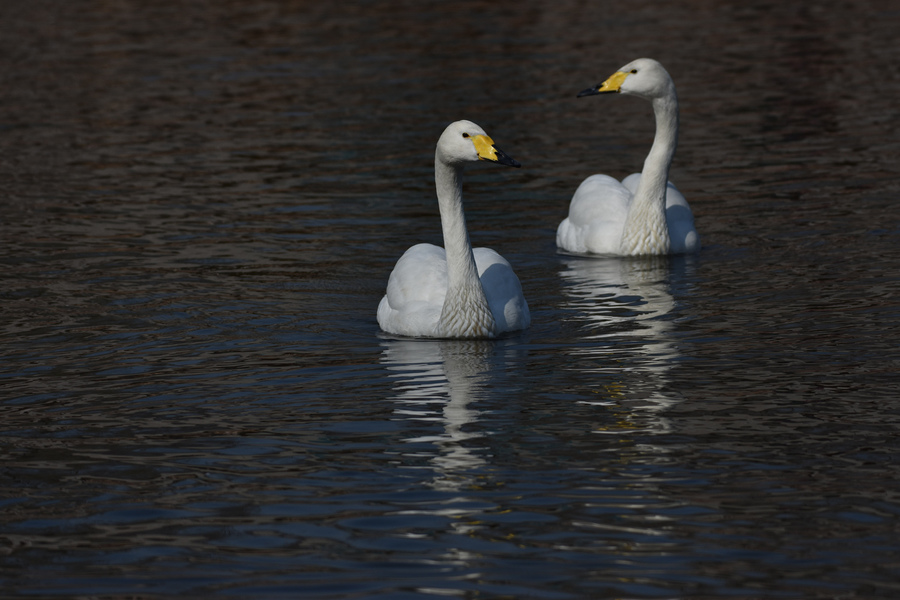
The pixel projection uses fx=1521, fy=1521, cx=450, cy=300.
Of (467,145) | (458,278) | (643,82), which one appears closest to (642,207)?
(643,82)

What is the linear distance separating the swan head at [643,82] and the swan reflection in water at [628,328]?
173cm

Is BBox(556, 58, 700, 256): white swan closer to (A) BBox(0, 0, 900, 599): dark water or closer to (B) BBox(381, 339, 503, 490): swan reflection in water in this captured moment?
(A) BBox(0, 0, 900, 599): dark water

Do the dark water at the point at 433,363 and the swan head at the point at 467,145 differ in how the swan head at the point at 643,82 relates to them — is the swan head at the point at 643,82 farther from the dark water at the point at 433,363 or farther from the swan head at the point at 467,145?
the swan head at the point at 467,145

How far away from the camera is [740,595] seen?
650 centimetres

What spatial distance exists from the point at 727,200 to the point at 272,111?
983 cm

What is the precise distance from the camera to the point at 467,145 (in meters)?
10.8

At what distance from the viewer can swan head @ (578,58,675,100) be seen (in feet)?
49.1

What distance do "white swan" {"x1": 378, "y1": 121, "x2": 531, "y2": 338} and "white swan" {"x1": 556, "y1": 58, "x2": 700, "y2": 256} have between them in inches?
112

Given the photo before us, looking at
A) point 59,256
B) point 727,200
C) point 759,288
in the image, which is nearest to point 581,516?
point 759,288

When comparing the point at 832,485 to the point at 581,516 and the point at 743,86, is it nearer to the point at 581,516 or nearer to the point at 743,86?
the point at 581,516

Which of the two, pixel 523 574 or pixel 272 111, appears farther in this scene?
pixel 272 111

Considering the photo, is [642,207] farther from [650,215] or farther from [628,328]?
[628,328]

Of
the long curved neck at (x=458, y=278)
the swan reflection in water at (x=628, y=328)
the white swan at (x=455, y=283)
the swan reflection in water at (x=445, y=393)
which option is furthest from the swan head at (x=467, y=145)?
the swan reflection in water at (x=628, y=328)

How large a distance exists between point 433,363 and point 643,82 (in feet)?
17.5
